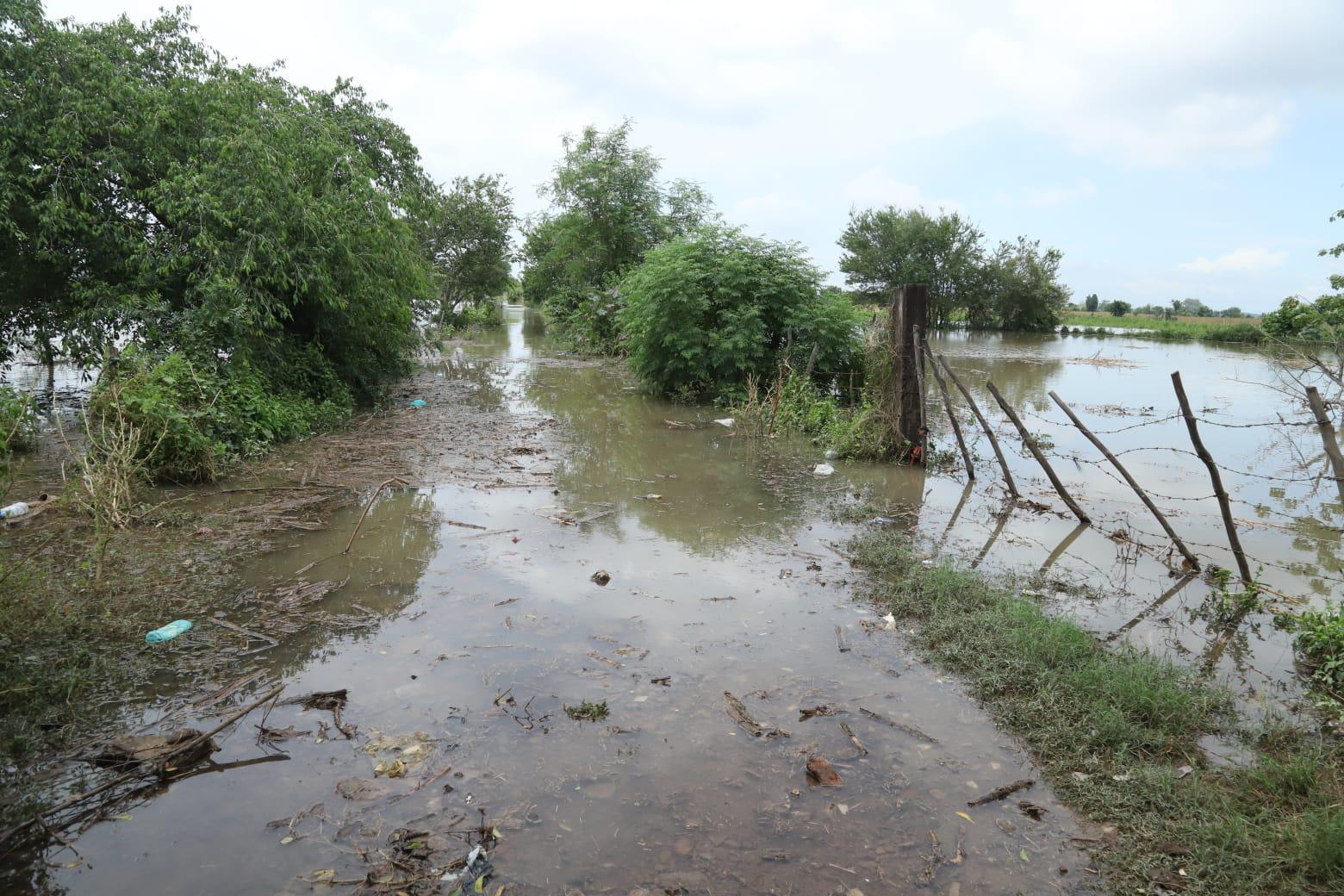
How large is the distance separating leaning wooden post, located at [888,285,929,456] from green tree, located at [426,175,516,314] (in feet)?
68.0

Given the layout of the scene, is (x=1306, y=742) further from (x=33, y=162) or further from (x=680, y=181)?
(x=680, y=181)

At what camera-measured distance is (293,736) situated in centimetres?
366

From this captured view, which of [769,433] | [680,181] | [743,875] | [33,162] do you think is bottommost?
[743,875]

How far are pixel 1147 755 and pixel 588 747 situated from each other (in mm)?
2746

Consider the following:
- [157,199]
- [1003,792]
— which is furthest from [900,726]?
[157,199]

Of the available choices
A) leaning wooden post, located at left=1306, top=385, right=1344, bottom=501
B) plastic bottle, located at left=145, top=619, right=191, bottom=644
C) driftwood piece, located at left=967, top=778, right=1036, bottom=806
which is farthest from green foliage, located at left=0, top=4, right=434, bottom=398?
leaning wooden post, located at left=1306, top=385, right=1344, bottom=501

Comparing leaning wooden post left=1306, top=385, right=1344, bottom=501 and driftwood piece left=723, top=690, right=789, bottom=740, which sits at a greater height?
leaning wooden post left=1306, top=385, right=1344, bottom=501

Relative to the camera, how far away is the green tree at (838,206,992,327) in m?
46.4

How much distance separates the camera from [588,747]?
3672 millimetres

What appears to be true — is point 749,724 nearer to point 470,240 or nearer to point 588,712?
point 588,712

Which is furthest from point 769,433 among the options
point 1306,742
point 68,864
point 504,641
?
point 68,864

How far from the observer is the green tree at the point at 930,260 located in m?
46.4

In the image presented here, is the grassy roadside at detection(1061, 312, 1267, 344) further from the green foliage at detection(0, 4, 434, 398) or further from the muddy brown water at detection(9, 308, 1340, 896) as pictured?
the green foliage at detection(0, 4, 434, 398)

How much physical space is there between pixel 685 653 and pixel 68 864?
9.98 ft
